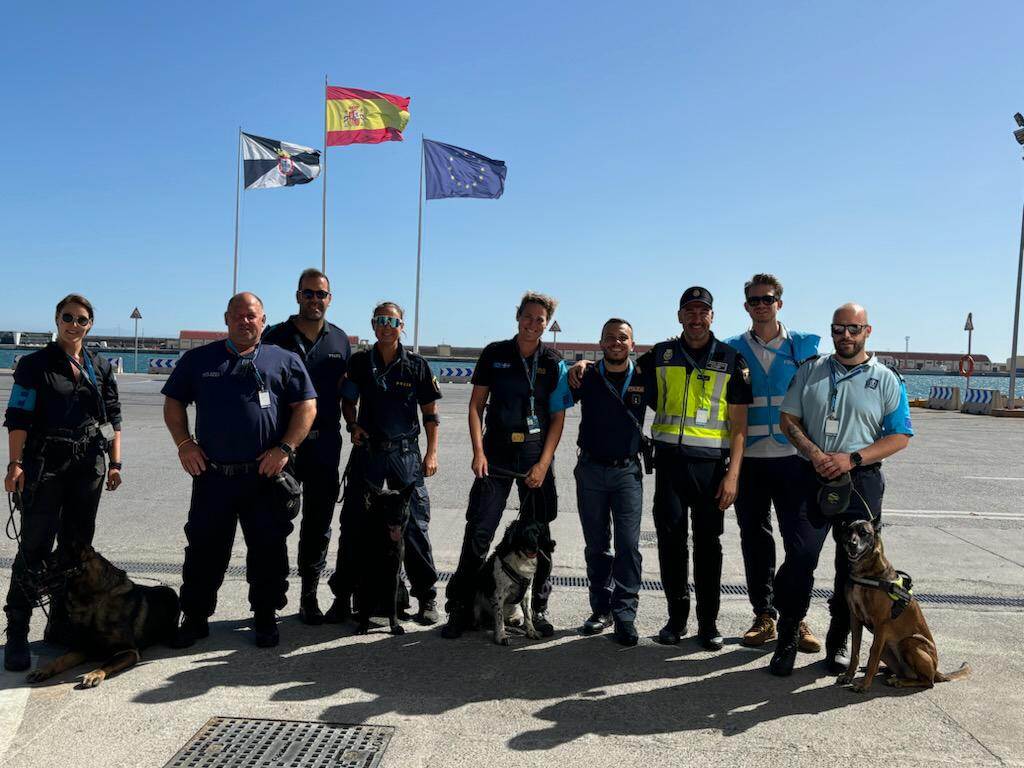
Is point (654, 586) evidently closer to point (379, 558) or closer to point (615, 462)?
point (615, 462)

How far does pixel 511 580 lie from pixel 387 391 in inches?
56.6

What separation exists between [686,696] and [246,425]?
9.26ft

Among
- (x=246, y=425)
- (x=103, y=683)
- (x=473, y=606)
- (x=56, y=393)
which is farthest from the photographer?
(x=473, y=606)

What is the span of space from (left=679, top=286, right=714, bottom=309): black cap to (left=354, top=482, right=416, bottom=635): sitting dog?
2.09m

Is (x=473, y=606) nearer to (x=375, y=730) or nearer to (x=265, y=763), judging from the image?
(x=375, y=730)

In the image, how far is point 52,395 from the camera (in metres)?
4.01

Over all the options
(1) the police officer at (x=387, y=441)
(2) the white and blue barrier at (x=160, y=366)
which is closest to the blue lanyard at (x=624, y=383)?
(1) the police officer at (x=387, y=441)

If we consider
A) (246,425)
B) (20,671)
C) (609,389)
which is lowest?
(20,671)

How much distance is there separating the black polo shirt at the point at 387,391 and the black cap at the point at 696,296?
172 cm

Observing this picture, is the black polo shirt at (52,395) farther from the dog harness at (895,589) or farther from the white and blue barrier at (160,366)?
the white and blue barrier at (160,366)

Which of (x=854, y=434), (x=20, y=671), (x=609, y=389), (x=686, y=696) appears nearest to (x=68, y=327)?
(x=20, y=671)

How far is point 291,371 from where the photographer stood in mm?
4504

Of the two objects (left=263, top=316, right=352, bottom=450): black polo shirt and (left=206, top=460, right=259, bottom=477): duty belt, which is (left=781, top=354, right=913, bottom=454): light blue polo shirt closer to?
(left=263, top=316, right=352, bottom=450): black polo shirt

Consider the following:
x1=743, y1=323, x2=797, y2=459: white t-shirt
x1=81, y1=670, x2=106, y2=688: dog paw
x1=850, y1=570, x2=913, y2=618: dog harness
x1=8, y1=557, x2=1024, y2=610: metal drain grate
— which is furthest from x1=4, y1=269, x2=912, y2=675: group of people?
x1=8, y1=557, x2=1024, y2=610: metal drain grate
